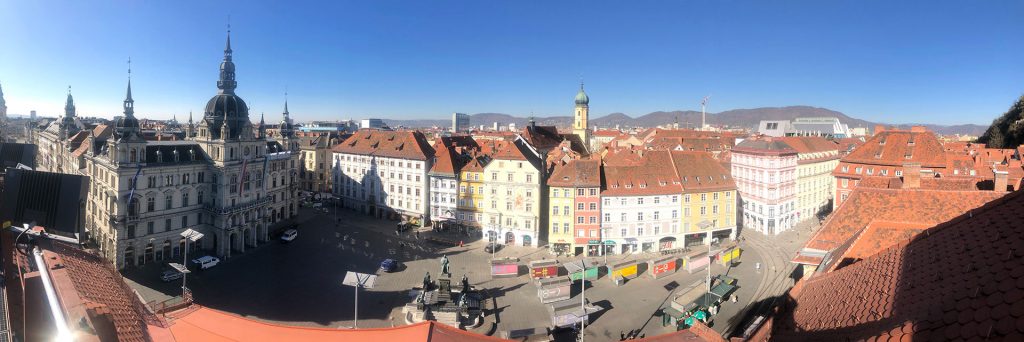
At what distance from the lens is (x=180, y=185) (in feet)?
148

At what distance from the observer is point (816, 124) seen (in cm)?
13975

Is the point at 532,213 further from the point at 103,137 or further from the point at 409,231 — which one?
the point at 103,137

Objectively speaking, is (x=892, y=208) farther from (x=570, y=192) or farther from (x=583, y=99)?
(x=583, y=99)

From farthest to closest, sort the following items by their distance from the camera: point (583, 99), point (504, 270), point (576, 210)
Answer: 1. point (583, 99)
2. point (576, 210)
3. point (504, 270)

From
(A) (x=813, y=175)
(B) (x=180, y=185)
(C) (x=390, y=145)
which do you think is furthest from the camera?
(C) (x=390, y=145)

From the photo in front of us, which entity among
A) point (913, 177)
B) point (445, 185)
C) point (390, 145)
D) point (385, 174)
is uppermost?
point (390, 145)

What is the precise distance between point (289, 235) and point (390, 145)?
772 inches

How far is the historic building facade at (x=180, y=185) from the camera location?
1619 inches

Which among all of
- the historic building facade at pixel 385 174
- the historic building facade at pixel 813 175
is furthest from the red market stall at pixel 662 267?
the historic building facade at pixel 385 174

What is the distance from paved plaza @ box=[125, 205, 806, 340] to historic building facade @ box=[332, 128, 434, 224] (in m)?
9.37

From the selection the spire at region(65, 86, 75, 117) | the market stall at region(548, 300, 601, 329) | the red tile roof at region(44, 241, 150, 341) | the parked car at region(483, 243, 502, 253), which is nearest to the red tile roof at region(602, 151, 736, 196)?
the parked car at region(483, 243, 502, 253)

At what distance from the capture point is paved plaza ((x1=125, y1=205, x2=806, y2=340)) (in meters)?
31.0

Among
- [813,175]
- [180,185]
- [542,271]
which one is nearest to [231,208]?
[180,185]

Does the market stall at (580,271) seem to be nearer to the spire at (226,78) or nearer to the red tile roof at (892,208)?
the red tile roof at (892,208)
